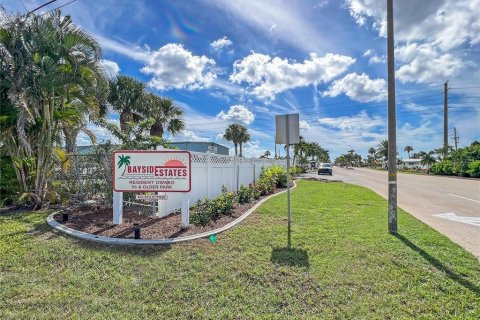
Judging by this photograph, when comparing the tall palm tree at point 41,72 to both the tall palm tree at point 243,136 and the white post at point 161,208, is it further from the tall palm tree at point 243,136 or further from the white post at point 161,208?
the tall palm tree at point 243,136

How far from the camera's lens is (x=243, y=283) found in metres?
3.67

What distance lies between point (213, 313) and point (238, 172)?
9777mm

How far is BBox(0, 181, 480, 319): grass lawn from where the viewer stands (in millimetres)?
3094

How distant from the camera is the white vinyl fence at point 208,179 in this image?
25.1 ft

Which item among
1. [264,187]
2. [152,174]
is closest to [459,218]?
[264,187]

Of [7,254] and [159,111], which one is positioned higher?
A: [159,111]

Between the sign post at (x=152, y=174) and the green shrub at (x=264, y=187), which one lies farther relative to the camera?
the green shrub at (x=264, y=187)

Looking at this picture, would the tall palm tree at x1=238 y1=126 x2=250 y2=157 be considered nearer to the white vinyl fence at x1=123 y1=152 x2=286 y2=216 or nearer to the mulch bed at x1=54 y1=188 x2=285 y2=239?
the white vinyl fence at x1=123 y1=152 x2=286 y2=216

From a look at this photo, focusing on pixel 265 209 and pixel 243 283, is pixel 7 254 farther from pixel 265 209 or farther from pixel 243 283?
pixel 265 209

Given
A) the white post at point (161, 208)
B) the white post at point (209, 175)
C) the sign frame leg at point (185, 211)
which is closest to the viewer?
the sign frame leg at point (185, 211)

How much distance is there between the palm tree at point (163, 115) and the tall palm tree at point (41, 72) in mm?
10722

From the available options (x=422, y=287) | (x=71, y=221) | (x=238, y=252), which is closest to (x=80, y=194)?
(x=71, y=221)

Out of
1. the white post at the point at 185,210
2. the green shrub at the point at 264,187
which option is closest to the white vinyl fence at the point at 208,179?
the white post at the point at 185,210

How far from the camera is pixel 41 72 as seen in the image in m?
7.45
